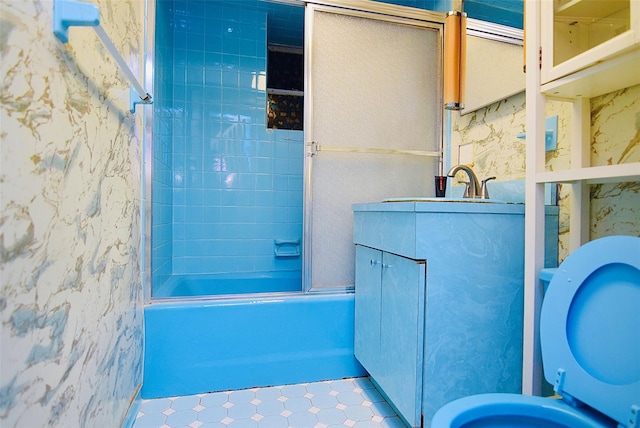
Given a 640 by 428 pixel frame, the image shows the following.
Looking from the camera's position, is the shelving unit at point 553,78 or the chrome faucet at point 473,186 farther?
the chrome faucet at point 473,186

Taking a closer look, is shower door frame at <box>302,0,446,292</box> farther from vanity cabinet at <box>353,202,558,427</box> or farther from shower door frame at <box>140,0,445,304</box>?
vanity cabinet at <box>353,202,558,427</box>

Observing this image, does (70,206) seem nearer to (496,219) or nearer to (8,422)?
(8,422)

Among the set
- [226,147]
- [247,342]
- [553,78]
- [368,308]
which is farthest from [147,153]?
Answer: [553,78]

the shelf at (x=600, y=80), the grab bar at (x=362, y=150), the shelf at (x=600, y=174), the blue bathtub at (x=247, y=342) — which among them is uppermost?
the shelf at (x=600, y=80)

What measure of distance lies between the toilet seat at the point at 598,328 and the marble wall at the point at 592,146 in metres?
0.36

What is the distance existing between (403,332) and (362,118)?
106 centimetres

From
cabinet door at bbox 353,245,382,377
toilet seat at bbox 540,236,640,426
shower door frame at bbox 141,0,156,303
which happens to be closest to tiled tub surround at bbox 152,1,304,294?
shower door frame at bbox 141,0,156,303

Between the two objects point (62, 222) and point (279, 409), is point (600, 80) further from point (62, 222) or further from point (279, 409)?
point (279, 409)

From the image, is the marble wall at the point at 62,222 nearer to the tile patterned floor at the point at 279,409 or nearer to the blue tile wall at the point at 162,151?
the tile patterned floor at the point at 279,409

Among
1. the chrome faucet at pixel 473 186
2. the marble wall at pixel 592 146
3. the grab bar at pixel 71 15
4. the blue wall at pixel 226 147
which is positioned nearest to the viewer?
the grab bar at pixel 71 15

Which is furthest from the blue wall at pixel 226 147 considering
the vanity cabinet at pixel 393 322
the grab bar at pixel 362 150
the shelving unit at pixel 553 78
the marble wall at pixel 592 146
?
the shelving unit at pixel 553 78

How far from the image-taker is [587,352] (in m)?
0.82

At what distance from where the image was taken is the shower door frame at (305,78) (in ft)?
5.08

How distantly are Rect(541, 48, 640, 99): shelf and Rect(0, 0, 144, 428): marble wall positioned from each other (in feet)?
3.99
